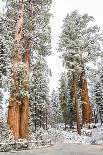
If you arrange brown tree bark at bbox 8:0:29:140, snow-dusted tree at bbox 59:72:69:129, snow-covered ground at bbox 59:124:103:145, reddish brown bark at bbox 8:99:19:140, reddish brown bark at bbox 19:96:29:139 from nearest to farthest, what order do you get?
reddish brown bark at bbox 8:99:19:140, brown tree bark at bbox 8:0:29:140, reddish brown bark at bbox 19:96:29:139, snow-covered ground at bbox 59:124:103:145, snow-dusted tree at bbox 59:72:69:129

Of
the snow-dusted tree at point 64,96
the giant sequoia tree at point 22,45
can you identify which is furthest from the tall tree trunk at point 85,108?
the snow-dusted tree at point 64,96

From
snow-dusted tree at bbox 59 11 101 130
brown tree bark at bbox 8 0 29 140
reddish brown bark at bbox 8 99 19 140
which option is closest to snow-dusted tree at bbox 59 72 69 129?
snow-dusted tree at bbox 59 11 101 130

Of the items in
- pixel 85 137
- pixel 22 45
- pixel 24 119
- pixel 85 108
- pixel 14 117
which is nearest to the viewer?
pixel 14 117

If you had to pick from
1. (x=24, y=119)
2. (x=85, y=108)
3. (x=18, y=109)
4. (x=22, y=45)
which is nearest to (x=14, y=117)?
(x=18, y=109)

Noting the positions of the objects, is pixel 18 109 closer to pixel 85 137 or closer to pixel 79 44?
pixel 85 137

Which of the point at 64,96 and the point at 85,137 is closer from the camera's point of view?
the point at 85,137

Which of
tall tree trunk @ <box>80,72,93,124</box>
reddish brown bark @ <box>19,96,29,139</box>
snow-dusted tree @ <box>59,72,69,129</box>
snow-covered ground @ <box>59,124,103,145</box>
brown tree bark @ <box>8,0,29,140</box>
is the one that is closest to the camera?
brown tree bark @ <box>8,0,29,140</box>

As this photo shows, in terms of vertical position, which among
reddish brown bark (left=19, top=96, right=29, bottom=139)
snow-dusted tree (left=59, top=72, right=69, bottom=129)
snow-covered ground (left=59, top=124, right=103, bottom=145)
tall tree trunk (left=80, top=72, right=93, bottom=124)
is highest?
snow-dusted tree (left=59, top=72, right=69, bottom=129)

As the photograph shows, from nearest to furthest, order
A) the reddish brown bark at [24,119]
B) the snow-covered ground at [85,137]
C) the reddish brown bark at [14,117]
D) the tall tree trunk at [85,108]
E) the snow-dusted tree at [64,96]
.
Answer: the reddish brown bark at [14,117]
the reddish brown bark at [24,119]
the snow-covered ground at [85,137]
the tall tree trunk at [85,108]
the snow-dusted tree at [64,96]

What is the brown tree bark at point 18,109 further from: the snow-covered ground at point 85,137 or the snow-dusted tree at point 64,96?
the snow-dusted tree at point 64,96

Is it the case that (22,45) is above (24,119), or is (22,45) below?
above

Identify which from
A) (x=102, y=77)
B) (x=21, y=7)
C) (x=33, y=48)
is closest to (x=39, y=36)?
(x=33, y=48)

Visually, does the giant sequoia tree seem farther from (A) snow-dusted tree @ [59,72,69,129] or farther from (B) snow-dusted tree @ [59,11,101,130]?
(A) snow-dusted tree @ [59,72,69,129]

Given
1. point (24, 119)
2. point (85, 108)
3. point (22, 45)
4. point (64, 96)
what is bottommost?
point (24, 119)
